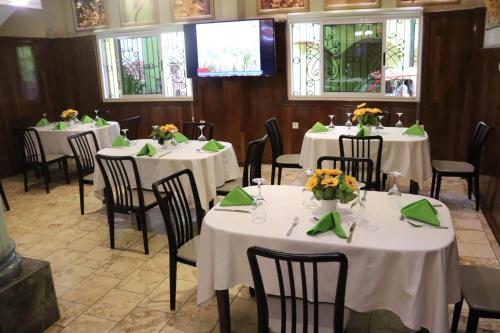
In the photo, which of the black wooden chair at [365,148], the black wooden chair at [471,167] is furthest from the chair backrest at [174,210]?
the black wooden chair at [471,167]

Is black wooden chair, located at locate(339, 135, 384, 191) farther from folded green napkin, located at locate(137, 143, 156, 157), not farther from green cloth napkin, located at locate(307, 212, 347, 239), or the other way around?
green cloth napkin, located at locate(307, 212, 347, 239)

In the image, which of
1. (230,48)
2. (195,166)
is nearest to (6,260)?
(195,166)

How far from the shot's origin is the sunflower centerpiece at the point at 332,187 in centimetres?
226

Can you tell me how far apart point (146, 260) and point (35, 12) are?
549 centimetres

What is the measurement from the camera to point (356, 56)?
6.03 metres

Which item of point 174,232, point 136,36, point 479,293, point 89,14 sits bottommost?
point 479,293

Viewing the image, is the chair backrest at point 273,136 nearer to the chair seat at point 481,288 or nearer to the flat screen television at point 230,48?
the flat screen television at point 230,48

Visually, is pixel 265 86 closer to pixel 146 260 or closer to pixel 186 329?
pixel 146 260

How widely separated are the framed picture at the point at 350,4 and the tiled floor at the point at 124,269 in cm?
252

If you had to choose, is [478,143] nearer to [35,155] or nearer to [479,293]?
[479,293]

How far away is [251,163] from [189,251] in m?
1.35

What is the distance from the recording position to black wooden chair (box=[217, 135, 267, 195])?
3746 mm

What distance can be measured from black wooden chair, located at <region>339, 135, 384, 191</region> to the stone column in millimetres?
2840

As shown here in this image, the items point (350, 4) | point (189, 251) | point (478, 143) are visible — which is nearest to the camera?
point (189, 251)
